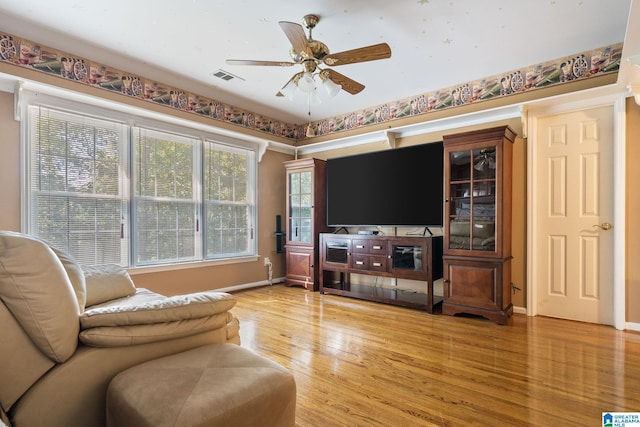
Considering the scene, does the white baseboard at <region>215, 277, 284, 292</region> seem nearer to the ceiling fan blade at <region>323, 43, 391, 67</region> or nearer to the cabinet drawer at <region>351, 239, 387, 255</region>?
the cabinet drawer at <region>351, 239, 387, 255</region>

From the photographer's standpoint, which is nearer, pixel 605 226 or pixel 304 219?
pixel 605 226

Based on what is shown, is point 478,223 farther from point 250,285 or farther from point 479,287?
point 250,285

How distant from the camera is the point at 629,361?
7.41 ft

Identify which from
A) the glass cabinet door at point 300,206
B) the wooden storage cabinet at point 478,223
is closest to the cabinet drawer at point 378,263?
the wooden storage cabinet at point 478,223

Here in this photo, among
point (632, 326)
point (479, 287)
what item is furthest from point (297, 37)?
point (632, 326)

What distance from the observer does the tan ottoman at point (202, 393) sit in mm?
994

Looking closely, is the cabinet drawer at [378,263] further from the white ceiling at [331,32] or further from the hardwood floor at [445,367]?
the white ceiling at [331,32]

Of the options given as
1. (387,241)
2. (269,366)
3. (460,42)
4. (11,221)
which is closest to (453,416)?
(269,366)

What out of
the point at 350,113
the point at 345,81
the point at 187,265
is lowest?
the point at 187,265

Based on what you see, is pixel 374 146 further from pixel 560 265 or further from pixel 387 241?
pixel 560 265

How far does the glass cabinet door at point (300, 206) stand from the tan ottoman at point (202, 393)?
11.3 ft

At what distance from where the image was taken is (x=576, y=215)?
3197 mm

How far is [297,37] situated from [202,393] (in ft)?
7.11

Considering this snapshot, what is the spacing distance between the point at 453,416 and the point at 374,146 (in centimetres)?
354
